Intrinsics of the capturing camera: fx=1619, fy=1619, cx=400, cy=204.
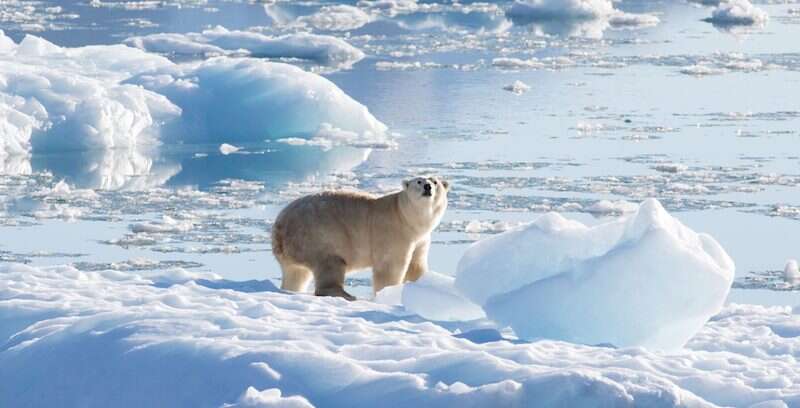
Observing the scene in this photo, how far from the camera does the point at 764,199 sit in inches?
375

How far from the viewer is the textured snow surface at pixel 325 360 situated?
4.05m

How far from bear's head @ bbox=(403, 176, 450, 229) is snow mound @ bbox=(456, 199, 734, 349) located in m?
1.04

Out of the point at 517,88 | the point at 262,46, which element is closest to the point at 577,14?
the point at 262,46

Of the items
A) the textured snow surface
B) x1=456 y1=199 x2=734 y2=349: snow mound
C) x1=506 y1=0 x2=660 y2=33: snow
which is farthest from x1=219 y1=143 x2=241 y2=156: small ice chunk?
x1=506 y1=0 x2=660 y2=33: snow

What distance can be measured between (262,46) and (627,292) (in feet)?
41.9

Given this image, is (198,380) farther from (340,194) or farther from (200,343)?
(340,194)

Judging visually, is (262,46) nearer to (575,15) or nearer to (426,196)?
(575,15)

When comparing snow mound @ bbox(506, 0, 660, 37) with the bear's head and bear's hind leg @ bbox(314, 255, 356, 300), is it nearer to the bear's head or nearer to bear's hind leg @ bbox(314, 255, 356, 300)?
the bear's head

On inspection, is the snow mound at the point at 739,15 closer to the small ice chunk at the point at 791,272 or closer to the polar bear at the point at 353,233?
the small ice chunk at the point at 791,272

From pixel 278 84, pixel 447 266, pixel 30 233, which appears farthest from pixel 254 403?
pixel 278 84

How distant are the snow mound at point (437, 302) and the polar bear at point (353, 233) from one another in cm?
86

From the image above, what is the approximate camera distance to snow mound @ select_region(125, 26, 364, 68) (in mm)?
17078

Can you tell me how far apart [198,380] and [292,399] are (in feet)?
1.10

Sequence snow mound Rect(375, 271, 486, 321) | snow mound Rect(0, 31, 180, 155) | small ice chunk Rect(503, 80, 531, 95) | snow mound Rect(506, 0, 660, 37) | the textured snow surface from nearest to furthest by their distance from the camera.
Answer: the textured snow surface → snow mound Rect(375, 271, 486, 321) → snow mound Rect(0, 31, 180, 155) → small ice chunk Rect(503, 80, 531, 95) → snow mound Rect(506, 0, 660, 37)
